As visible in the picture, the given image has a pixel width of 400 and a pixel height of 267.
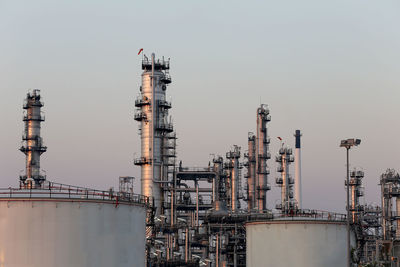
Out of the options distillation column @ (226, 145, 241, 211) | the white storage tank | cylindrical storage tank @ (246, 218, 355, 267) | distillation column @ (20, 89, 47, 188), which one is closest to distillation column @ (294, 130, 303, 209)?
distillation column @ (226, 145, 241, 211)

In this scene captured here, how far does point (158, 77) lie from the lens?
6806cm

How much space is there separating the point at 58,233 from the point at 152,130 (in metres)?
32.2

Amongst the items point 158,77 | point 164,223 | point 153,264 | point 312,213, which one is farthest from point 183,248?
point 312,213

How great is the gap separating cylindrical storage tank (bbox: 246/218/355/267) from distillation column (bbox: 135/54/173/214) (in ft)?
69.8

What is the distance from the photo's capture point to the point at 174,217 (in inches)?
2724

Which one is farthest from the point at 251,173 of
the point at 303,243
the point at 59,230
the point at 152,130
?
the point at 59,230

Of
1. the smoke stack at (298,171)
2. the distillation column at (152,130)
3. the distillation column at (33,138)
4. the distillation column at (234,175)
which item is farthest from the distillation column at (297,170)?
the distillation column at (33,138)

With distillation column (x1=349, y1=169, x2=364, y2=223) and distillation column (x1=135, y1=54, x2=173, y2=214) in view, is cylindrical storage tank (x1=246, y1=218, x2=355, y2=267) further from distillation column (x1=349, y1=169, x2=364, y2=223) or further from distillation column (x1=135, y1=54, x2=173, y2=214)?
distillation column (x1=349, y1=169, x2=364, y2=223)

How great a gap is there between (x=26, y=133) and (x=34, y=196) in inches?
1599

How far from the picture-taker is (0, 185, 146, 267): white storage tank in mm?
Answer: 34281

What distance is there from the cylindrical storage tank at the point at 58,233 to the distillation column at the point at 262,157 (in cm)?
5324

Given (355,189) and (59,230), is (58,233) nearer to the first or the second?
(59,230)

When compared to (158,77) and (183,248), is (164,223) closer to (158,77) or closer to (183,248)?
(183,248)

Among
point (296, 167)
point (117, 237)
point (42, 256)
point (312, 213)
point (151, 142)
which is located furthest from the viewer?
point (296, 167)
